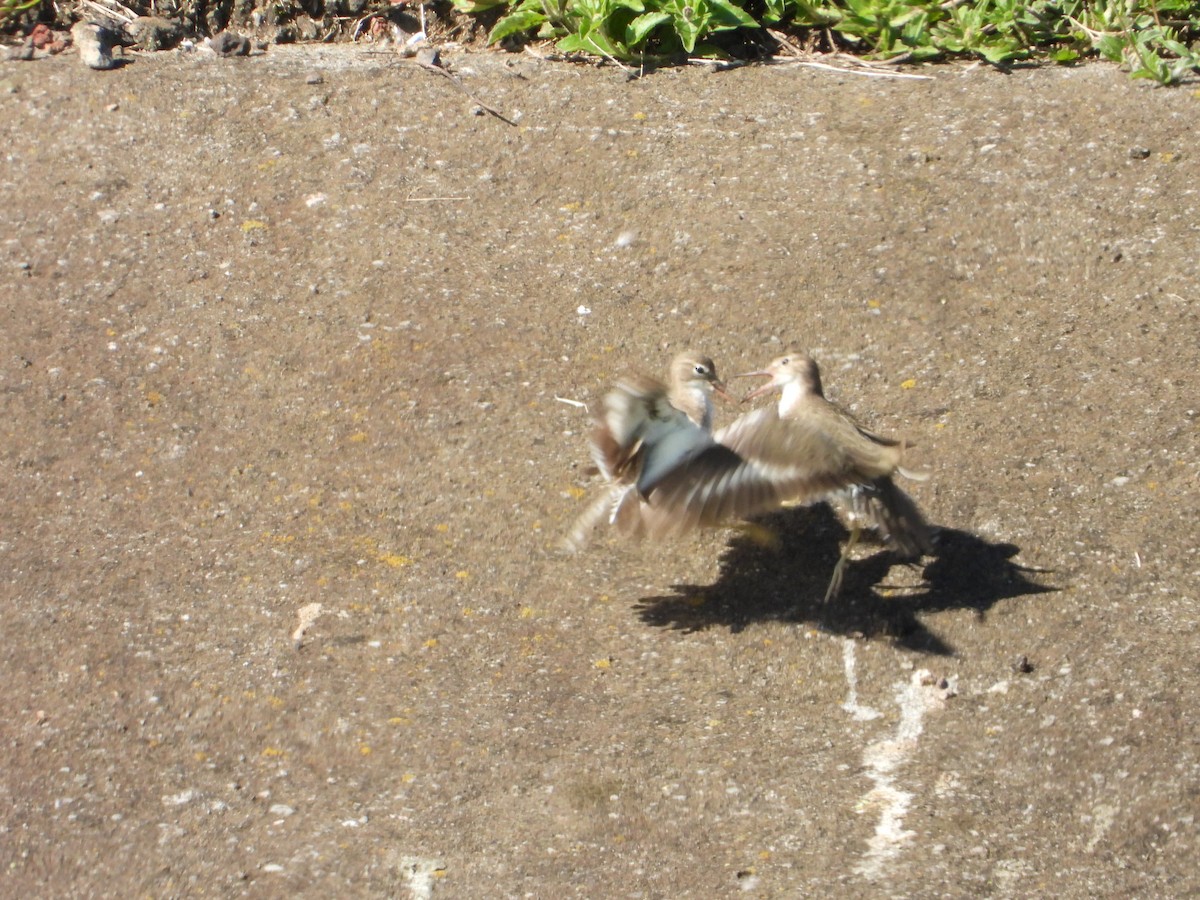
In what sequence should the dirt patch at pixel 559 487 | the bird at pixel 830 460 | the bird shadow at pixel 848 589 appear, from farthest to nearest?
the bird shadow at pixel 848 589 < the bird at pixel 830 460 < the dirt patch at pixel 559 487

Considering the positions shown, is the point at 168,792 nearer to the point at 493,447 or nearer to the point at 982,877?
the point at 493,447

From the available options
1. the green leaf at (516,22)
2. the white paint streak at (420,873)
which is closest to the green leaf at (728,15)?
the green leaf at (516,22)

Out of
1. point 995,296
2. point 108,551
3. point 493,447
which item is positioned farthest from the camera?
point 995,296

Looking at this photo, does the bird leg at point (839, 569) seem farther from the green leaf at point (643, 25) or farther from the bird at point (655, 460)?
the green leaf at point (643, 25)

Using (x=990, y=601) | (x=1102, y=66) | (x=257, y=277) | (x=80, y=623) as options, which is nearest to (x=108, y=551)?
(x=80, y=623)

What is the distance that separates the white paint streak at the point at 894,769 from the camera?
403 cm

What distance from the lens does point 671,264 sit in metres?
6.23

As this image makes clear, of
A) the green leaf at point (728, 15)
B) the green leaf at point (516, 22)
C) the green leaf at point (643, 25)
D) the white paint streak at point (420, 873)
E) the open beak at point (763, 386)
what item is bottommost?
the white paint streak at point (420, 873)

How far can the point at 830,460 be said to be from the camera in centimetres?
465

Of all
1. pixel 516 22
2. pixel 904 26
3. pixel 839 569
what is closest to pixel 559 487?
pixel 839 569

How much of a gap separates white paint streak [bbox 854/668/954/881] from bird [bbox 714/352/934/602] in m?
0.50

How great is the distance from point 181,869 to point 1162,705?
278cm

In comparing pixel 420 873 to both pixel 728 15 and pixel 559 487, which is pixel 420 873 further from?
pixel 728 15

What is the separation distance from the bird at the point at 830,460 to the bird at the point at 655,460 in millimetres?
98
